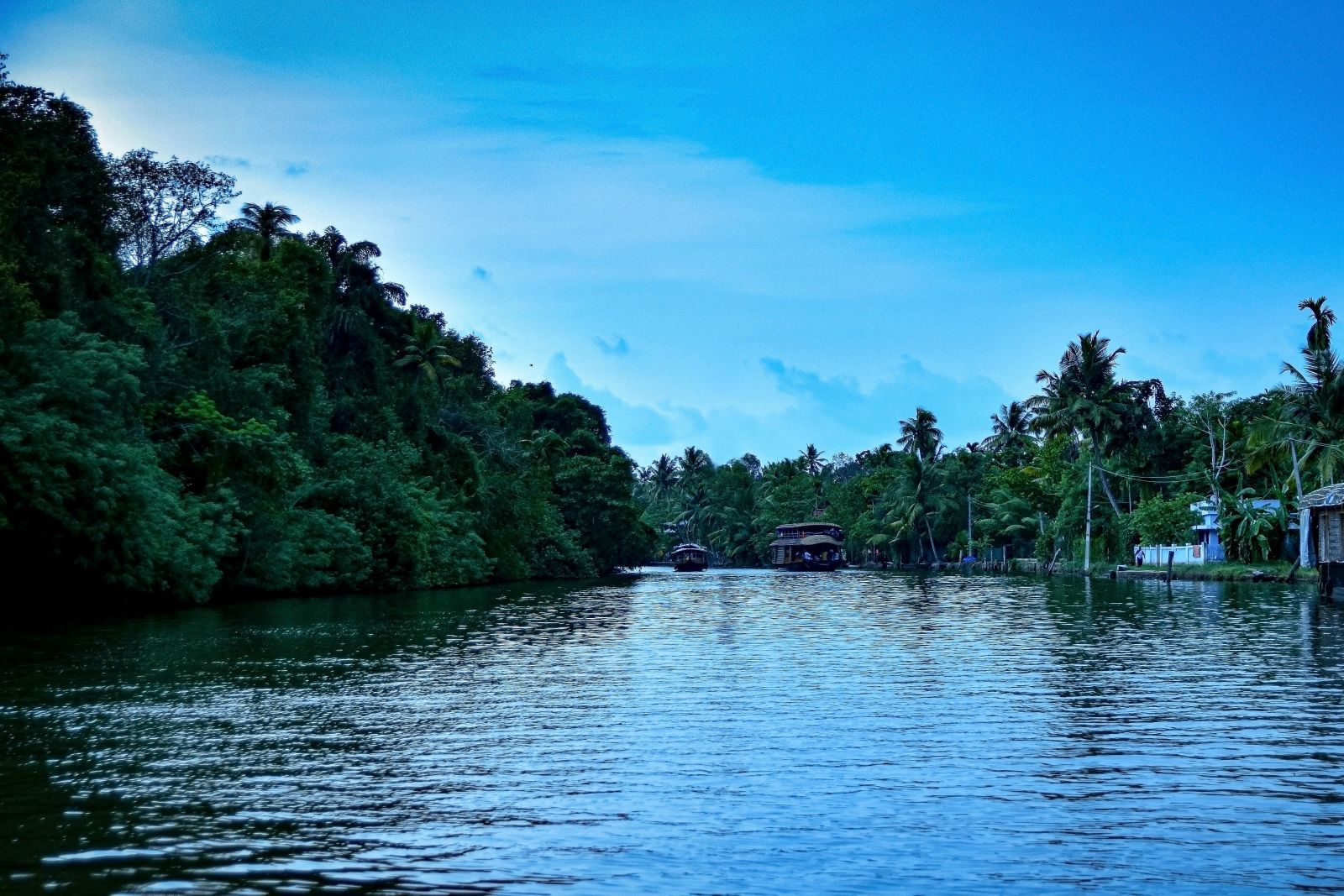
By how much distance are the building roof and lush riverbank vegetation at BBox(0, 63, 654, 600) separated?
117 ft

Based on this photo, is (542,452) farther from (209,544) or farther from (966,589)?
(209,544)

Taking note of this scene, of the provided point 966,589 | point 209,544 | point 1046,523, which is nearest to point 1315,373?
point 966,589

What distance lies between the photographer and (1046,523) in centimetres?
9706

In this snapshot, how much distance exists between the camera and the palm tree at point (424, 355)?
68188 mm

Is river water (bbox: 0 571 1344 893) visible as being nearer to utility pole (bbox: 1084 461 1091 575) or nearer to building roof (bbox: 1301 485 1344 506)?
building roof (bbox: 1301 485 1344 506)

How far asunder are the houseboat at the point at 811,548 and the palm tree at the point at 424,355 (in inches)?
1793

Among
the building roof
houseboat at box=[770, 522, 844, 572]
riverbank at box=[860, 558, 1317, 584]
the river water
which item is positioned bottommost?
the river water

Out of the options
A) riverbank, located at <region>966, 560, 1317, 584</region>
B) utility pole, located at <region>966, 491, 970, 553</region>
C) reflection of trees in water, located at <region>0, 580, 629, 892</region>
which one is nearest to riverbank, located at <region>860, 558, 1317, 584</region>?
riverbank, located at <region>966, 560, 1317, 584</region>

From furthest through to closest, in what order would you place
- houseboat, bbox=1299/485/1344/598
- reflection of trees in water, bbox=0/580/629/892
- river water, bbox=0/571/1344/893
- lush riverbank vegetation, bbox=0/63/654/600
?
houseboat, bbox=1299/485/1344/598 → lush riverbank vegetation, bbox=0/63/654/600 → reflection of trees in water, bbox=0/580/629/892 → river water, bbox=0/571/1344/893

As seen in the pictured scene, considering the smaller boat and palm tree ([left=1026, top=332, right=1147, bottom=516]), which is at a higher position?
palm tree ([left=1026, top=332, right=1147, bottom=516])

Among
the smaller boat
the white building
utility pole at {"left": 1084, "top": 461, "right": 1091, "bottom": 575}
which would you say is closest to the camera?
the white building

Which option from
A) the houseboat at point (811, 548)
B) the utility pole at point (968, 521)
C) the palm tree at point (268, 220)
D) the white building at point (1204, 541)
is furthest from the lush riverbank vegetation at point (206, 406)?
the utility pole at point (968, 521)

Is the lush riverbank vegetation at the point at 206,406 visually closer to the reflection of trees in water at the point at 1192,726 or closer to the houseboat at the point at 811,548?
the reflection of trees in water at the point at 1192,726

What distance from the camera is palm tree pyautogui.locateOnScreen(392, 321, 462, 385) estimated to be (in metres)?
68.2
